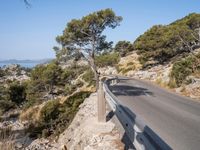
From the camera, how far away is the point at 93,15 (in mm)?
26562

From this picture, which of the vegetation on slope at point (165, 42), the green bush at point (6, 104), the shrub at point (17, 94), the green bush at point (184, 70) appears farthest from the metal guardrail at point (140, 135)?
the shrub at point (17, 94)

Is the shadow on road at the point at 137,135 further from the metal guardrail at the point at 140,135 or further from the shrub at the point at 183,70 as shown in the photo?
the shrub at the point at 183,70

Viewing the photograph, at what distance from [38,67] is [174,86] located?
92.8ft

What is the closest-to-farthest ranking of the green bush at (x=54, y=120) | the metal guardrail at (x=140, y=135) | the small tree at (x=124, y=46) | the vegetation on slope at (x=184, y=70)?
the metal guardrail at (x=140, y=135)
the green bush at (x=54, y=120)
the vegetation on slope at (x=184, y=70)
the small tree at (x=124, y=46)

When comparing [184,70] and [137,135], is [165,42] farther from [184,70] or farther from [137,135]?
[137,135]

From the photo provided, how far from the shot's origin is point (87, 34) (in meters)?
27.0

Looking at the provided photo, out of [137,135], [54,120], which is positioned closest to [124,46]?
[54,120]

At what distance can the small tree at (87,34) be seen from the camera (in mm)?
26688

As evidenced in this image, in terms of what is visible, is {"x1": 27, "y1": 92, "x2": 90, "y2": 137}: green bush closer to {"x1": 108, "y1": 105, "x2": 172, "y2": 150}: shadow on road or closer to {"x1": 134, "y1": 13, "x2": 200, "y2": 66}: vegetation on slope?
{"x1": 108, "y1": 105, "x2": 172, "y2": 150}: shadow on road

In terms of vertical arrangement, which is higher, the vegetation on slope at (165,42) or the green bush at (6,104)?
the vegetation on slope at (165,42)

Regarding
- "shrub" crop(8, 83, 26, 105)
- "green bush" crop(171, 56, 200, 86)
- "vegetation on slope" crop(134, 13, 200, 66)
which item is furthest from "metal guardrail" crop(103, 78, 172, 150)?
"shrub" crop(8, 83, 26, 105)

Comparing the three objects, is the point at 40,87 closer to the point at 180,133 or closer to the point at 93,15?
the point at 93,15

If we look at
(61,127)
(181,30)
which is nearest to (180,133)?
(61,127)

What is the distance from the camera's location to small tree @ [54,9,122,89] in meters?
26.7
